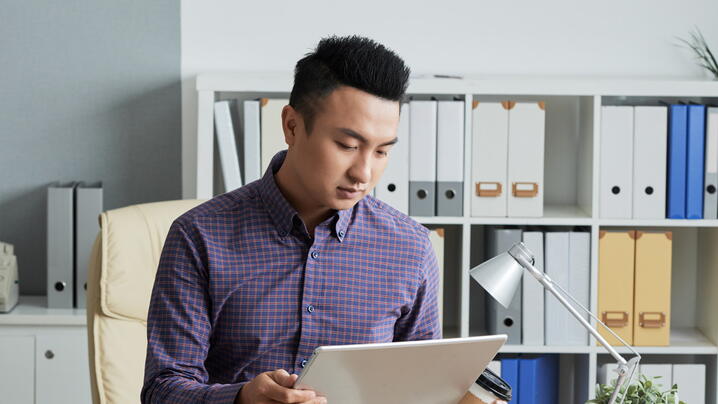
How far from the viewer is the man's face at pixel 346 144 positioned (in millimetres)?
1370

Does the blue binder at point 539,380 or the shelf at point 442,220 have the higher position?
the shelf at point 442,220

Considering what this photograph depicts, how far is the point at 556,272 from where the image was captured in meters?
2.83

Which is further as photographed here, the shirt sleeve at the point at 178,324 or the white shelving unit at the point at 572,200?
the white shelving unit at the point at 572,200

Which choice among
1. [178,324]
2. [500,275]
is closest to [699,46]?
[500,275]

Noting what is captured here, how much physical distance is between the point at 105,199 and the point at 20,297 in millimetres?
399

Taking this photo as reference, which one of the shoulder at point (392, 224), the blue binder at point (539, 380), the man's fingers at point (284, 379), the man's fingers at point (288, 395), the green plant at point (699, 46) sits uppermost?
the green plant at point (699, 46)

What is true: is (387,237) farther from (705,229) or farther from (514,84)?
(705,229)

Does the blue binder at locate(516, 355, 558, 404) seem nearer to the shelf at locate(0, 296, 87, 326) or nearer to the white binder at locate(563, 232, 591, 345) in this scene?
the white binder at locate(563, 232, 591, 345)

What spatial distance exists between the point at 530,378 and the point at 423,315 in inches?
54.7

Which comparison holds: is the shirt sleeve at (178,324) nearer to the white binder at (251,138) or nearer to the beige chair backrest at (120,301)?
the beige chair backrest at (120,301)

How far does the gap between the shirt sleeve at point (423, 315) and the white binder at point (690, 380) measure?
1526 millimetres

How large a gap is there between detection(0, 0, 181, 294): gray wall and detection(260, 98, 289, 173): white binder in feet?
1.28

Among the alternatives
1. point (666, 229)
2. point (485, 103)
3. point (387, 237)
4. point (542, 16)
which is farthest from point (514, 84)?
point (387, 237)

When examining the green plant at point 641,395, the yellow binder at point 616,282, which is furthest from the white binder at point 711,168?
the green plant at point 641,395
